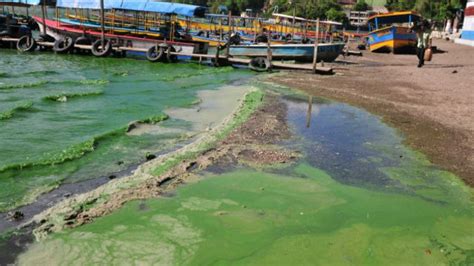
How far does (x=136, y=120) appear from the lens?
38.4 ft

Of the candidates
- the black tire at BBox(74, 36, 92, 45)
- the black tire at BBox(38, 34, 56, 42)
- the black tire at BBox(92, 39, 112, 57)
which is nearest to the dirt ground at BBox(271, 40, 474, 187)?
the black tire at BBox(92, 39, 112, 57)

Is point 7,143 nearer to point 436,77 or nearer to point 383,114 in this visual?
point 383,114

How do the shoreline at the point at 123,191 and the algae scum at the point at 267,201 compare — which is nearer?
the algae scum at the point at 267,201

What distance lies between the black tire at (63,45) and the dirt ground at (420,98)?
45.3ft

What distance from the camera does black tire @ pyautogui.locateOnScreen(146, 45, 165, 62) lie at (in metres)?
25.1

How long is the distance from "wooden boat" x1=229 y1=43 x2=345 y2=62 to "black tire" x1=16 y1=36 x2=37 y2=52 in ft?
41.5

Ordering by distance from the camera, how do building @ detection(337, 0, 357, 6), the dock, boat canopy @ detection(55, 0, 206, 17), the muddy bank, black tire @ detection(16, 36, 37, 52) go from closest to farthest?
the muddy bank
the dock
boat canopy @ detection(55, 0, 206, 17)
black tire @ detection(16, 36, 37, 52)
building @ detection(337, 0, 357, 6)

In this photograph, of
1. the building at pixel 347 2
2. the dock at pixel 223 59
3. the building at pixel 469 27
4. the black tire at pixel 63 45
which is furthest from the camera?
the building at pixel 347 2

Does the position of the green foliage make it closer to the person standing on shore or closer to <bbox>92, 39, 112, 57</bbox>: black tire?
the person standing on shore

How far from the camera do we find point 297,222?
18.6 ft

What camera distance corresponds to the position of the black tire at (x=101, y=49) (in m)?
26.2

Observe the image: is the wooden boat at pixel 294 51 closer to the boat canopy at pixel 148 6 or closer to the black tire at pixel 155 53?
the boat canopy at pixel 148 6

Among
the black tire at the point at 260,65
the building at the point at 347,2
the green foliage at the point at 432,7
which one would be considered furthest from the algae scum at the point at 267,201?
the building at the point at 347,2

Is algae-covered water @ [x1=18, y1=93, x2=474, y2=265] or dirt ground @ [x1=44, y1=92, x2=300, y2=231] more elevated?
dirt ground @ [x1=44, y1=92, x2=300, y2=231]
